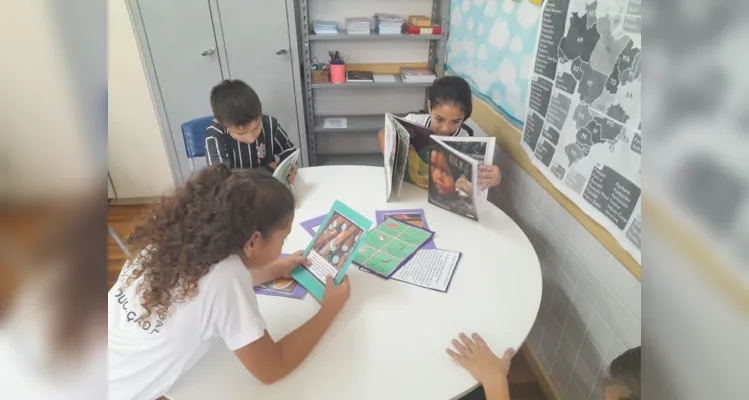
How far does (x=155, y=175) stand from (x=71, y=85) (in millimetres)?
3064

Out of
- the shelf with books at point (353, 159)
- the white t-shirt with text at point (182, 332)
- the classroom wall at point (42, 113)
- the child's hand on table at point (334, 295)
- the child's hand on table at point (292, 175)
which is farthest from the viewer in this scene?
the shelf with books at point (353, 159)

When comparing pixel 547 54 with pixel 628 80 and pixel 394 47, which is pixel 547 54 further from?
pixel 394 47

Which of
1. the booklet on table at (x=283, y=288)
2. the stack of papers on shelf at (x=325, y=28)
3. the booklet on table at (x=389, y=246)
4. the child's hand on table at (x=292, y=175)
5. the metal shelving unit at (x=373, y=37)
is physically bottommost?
the booklet on table at (x=283, y=288)

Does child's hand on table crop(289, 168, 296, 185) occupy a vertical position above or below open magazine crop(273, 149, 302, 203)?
below

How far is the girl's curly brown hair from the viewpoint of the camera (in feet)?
2.71

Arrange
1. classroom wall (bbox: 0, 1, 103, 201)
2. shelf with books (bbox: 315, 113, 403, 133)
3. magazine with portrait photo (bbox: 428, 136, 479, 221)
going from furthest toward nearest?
shelf with books (bbox: 315, 113, 403, 133), magazine with portrait photo (bbox: 428, 136, 479, 221), classroom wall (bbox: 0, 1, 103, 201)

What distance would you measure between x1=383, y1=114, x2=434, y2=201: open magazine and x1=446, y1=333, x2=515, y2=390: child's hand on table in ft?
2.24

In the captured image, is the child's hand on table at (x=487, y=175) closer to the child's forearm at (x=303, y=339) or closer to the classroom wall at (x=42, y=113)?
the child's forearm at (x=303, y=339)

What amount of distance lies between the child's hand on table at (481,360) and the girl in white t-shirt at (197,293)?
0.32m

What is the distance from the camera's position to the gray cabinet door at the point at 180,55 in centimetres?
240

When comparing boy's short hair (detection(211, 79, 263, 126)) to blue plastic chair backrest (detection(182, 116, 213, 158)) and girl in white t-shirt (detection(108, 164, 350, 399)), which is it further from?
girl in white t-shirt (detection(108, 164, 350, 399))

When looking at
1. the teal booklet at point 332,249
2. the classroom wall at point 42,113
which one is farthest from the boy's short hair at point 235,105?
the classroom wall at point 42,113

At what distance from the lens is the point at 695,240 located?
4.2 inches

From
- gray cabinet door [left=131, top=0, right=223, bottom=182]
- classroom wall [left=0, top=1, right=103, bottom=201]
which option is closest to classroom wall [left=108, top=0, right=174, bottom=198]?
gray cabinet door [left=131, top=0, right=223, bottom=182]
